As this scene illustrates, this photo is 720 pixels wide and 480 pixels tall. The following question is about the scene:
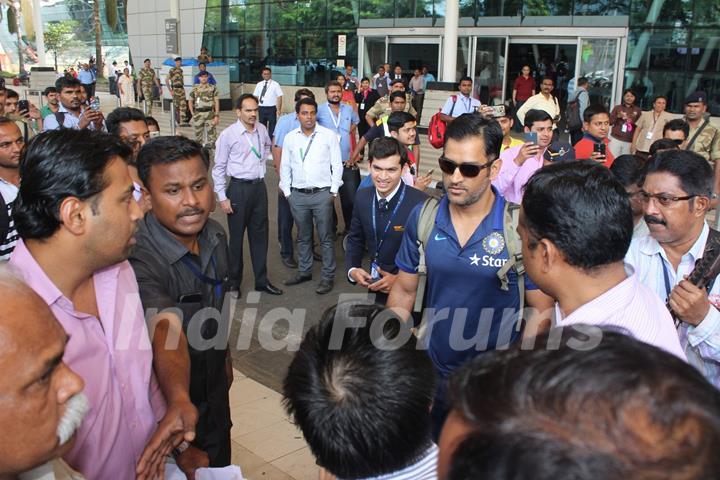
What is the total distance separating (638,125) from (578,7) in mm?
8431

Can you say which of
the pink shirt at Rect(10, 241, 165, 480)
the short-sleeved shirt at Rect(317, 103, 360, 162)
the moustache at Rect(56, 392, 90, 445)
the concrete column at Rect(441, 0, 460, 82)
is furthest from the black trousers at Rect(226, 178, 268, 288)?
the concrete column at Rect(441, 0, 460, 82)

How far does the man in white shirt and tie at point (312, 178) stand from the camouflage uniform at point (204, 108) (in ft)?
29.9

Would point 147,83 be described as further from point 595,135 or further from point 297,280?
point 595,135

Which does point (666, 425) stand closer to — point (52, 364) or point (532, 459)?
point (532, 459)

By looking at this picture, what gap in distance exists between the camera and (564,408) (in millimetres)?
812

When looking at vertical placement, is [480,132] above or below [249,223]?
above

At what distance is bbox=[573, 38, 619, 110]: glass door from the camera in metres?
16.8

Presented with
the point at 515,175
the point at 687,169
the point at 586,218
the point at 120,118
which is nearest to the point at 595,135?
the point at 515,175

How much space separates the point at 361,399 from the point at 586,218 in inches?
→ 40.7

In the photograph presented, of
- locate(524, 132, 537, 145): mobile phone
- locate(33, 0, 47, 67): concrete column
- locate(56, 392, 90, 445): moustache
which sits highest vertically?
locate(33, 0, 47, 67): concrete column

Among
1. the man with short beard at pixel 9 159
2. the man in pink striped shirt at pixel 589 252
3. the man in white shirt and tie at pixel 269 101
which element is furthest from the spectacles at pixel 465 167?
the man in white shirt and tie at pixel 269 101

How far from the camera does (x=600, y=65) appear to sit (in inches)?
670

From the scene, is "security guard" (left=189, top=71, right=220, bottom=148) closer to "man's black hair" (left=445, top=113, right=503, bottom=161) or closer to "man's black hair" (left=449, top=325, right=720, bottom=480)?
"man's black hair" (left=445, top=113, right=503, bottom=161)

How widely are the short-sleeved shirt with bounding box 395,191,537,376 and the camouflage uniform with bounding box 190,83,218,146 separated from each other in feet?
42.9
